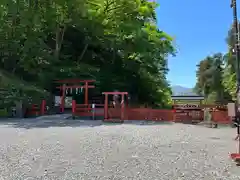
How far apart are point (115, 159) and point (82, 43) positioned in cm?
1996

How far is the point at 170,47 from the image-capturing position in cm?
2588

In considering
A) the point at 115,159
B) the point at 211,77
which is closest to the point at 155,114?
the point at 115,159

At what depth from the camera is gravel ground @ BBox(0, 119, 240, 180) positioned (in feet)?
17.1

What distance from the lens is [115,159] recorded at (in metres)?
6.44

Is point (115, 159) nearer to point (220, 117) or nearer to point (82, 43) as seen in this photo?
point (220, 117)

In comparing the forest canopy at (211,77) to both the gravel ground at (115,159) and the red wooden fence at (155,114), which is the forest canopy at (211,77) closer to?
the red wooden fence at (155,114)

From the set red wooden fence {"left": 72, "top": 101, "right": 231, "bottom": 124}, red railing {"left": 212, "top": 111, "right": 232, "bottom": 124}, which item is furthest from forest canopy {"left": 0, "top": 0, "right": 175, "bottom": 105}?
red railing {"left": 212, "top": 111, "right": 232, "bottom": 124}

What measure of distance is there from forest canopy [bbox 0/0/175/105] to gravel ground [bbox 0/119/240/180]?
1168cm

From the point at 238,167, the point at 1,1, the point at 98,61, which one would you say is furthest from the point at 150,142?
the point at 98,61

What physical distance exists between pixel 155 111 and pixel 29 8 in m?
11.4

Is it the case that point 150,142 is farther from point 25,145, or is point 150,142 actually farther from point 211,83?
point 211,83

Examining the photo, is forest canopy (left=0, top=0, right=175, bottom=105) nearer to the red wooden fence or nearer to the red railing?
the red wooden fence

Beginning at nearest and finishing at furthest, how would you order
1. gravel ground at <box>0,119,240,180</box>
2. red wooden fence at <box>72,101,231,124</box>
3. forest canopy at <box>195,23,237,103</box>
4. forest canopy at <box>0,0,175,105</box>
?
gravel ground at <box>0,119,240,180</box> → red wooden fence at <box>72,101,231,124</box> → forest canopy at <box>0,0,175,105</box> → forest canopy at <box>195,23,237,103</box>

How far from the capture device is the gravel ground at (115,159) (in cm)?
520
